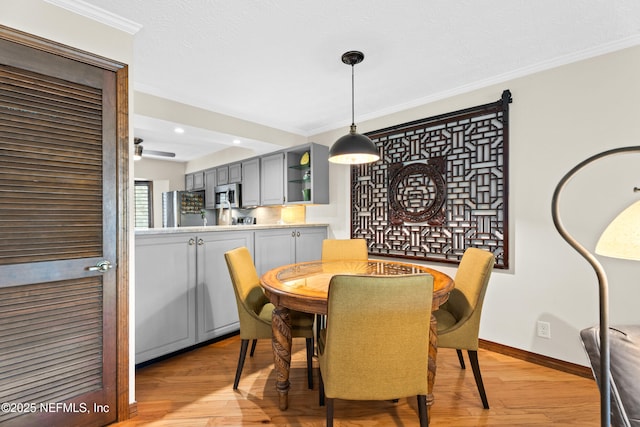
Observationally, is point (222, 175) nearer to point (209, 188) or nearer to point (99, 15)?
point (209, 188)

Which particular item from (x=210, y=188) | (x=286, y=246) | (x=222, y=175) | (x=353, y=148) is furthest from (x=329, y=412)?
(x=210, y=188)

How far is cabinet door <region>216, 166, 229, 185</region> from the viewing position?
200 inches

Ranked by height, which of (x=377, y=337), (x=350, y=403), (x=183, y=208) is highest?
(x=183, y=208)

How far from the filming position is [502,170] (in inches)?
103

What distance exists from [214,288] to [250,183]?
211 centimetres

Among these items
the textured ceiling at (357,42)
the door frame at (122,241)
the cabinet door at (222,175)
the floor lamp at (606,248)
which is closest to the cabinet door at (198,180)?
the cabinet door at (222,175)

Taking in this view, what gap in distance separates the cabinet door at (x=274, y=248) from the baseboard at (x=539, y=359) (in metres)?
2.10

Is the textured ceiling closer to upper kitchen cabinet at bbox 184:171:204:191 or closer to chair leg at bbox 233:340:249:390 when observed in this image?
chair leg at bbox 233:340:249:390

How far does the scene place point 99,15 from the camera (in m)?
1.73

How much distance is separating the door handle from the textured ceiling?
1.41 metres

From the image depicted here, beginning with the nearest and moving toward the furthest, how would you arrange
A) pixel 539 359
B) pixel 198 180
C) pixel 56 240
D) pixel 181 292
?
pixel 56 240, pixel 539 359, pixel 181 292, pixel 198 180

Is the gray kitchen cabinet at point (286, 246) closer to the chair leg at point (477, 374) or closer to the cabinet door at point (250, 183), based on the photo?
the cabinet door at point (250, 183)

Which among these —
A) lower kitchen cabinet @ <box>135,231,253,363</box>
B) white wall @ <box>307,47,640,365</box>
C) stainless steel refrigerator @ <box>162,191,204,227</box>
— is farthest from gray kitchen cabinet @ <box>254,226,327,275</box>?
stainless steel refrigerator @ <box>162,191,204,227</box>

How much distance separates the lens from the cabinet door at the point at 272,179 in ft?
13.7
